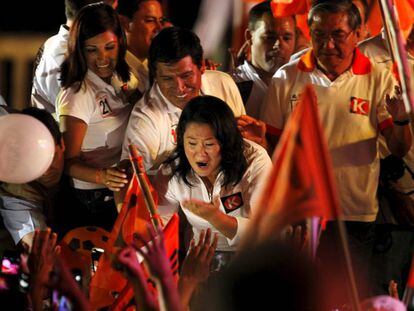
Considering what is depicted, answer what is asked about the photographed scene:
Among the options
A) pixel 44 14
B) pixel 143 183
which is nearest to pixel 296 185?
pixel 143 183

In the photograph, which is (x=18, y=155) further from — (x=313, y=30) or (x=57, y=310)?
(x=313, y=30)

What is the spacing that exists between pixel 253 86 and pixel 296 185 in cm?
295

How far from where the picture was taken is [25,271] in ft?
18.9

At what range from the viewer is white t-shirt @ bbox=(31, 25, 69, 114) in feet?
24.6

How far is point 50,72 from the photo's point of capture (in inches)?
Answer: 297

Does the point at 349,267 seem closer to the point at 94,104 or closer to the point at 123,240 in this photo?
the point at 123,240

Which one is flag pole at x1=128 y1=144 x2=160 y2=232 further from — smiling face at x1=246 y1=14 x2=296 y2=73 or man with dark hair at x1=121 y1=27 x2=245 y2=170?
smiling face at x1=246 y1=14 x2=296 y2=73

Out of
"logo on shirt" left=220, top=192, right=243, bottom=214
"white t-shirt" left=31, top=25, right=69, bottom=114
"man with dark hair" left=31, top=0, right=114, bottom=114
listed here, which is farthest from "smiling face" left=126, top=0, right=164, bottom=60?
"logo on shirt" left=220, top=192, right=243, bottom=214

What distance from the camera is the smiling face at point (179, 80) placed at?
711cm

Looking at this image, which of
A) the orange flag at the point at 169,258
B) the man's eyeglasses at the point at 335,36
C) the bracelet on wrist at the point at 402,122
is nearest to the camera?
the orange flag at the point at 169,258

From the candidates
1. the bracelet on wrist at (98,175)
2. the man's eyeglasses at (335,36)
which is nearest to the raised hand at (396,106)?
the man's eyeglasses at (335,36)

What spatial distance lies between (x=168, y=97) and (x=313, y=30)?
889mm

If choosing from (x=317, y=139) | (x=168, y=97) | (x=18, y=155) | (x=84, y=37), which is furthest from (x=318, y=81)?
(x=317, y=139)

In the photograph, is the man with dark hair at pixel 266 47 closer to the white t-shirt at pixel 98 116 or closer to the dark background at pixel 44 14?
the white t-shirt at pixel 98 116
